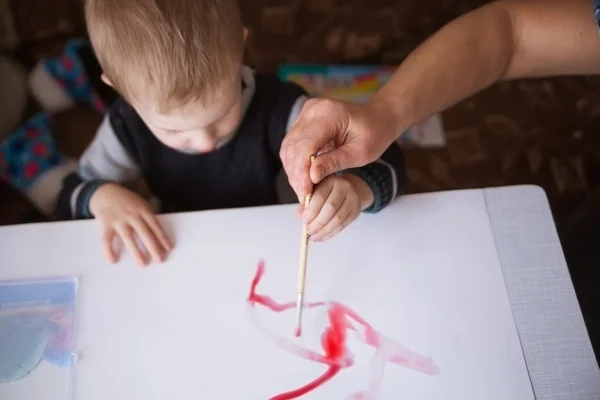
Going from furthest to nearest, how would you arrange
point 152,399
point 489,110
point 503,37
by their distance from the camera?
1. point 489,110
2. point 503,37
3. point 152,399

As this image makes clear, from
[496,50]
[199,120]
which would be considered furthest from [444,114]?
[199,120]

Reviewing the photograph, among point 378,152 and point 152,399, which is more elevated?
point 378,152

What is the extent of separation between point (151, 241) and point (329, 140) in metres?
0.21

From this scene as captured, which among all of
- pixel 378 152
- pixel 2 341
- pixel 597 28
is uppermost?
pixel 597 28

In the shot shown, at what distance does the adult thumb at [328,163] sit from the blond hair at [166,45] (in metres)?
0.14

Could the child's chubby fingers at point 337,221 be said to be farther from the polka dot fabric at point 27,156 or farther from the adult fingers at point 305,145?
the polka dot fabric at point 27,156

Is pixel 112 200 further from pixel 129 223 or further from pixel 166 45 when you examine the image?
pixel 166 45

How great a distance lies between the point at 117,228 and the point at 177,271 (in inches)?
3.3

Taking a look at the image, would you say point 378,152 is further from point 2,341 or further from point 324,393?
point 2,341

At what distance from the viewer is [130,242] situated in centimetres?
65

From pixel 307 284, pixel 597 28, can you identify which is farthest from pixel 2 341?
pixel 597 28

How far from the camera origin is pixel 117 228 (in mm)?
662

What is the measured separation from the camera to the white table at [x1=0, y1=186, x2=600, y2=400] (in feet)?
1.90

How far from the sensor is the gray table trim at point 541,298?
1.89 ft
